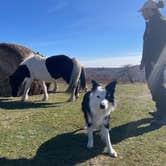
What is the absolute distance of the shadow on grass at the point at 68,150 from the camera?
6.86m

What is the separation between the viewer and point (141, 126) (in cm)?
919

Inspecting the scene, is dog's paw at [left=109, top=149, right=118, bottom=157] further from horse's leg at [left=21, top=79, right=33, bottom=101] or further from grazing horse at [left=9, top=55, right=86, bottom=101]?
horse's leg at [left=21, top=79, right=33, bottom=101]

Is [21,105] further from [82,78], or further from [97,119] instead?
[97,119]

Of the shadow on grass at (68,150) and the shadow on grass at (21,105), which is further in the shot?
the shadow on grass at (21,105)

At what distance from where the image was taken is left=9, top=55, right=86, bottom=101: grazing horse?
38.3 feet

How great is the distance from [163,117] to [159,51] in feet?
5.10

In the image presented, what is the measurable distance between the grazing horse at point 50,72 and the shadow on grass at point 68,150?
10.5 ft

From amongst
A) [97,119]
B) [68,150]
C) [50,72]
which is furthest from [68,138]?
[50,72]

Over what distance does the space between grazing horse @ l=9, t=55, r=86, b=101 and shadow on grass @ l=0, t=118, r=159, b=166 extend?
3.21 metres

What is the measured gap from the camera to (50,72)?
11953mm

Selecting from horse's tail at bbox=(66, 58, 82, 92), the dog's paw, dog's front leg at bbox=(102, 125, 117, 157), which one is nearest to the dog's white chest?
dog's front leg at bbox=(102, 125, 117, 157)

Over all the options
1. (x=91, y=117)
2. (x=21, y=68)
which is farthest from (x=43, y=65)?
(x=91, y=117)

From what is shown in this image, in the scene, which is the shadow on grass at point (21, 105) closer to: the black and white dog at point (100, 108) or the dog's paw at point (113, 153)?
the black and white dog at point (100, 108)

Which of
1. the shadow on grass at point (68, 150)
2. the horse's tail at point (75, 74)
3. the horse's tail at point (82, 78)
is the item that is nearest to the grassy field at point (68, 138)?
the shadow on grass at point (68, 150)
